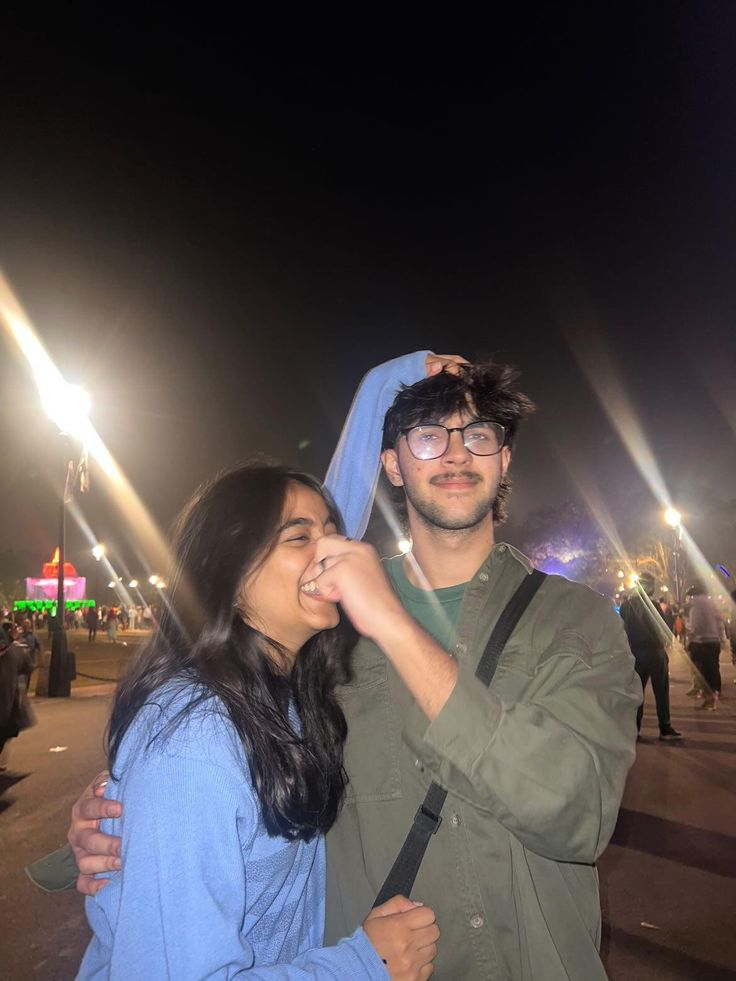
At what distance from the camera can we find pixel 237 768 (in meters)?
1.65

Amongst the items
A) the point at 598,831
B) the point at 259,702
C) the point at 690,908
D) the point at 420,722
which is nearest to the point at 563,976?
the point at 598,831

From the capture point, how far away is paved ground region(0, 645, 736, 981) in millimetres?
4082

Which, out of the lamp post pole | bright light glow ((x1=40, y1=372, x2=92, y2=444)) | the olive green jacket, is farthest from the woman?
the lamp post pole

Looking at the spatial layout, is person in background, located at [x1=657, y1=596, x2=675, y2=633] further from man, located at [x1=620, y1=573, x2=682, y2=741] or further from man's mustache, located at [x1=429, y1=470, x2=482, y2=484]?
man's mustache, located at [x1=429, y1=470, x2=482, y2=484]

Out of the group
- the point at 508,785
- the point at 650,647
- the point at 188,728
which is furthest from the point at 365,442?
the point at 650,647

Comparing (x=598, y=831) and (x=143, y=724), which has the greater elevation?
(x=143, y=724)

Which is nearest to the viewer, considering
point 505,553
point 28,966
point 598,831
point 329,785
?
point 598,831

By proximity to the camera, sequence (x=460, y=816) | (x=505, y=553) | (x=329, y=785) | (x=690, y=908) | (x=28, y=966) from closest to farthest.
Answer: (x=460, y=816) < (x=329, y=785) < (x=505, y=553) < (x=28, y=966) < (x=690, y=908)

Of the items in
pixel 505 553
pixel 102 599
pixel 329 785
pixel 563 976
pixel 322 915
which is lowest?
pixel 102 599

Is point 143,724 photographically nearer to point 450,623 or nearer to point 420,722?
point 420,722

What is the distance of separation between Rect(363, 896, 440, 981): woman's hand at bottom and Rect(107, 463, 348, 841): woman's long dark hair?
0.29 m

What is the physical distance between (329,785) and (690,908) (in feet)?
13.1

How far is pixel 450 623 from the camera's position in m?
2.41

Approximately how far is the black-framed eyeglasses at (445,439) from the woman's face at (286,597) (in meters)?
0.59
